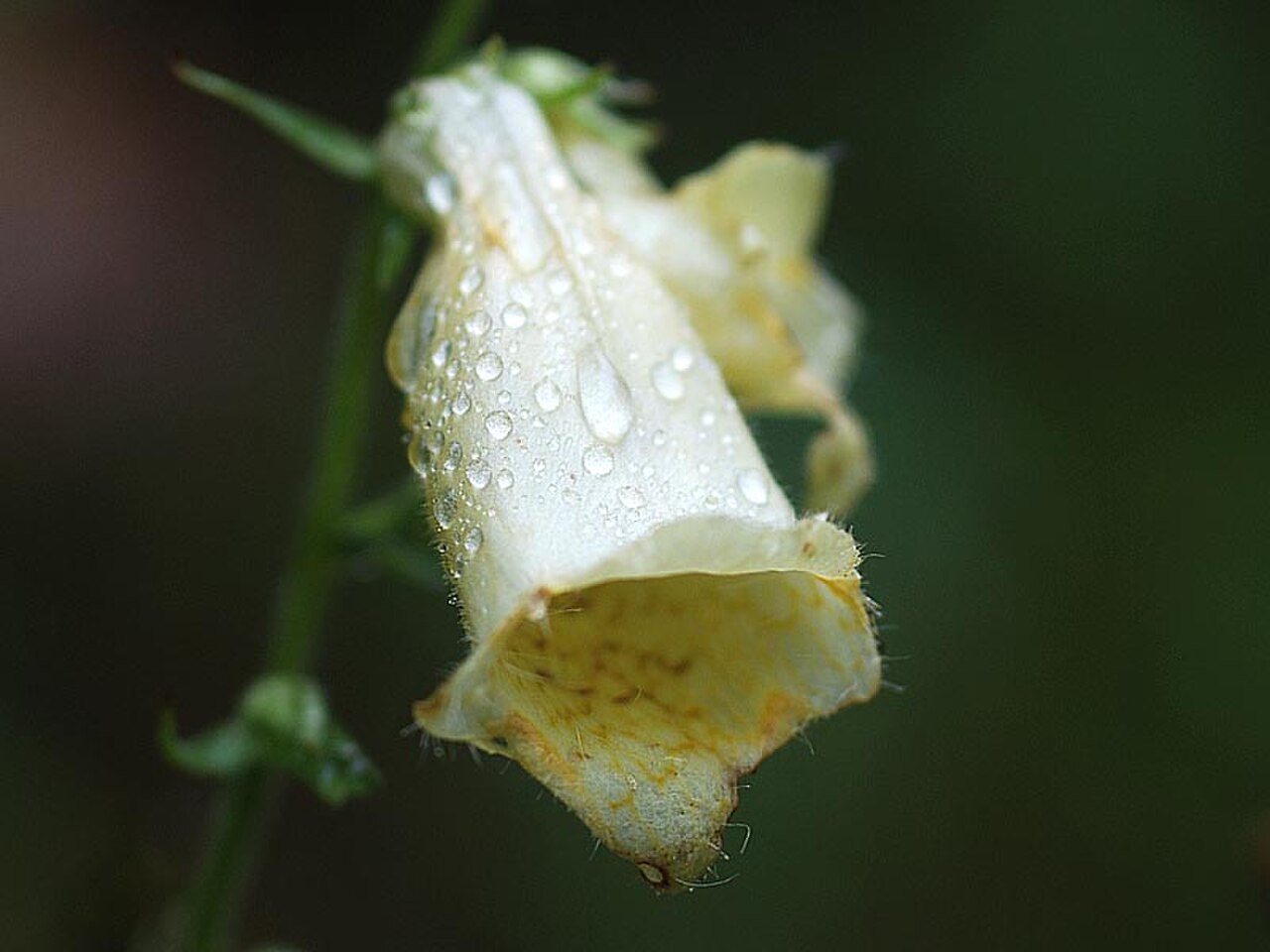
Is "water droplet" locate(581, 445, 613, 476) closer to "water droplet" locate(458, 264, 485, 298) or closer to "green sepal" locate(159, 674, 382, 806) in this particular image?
"water droplet" locate(458, 264, 485, 298)

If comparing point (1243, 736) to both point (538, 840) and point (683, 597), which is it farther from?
point (683, 597)

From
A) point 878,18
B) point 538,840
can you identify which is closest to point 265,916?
point 538,840

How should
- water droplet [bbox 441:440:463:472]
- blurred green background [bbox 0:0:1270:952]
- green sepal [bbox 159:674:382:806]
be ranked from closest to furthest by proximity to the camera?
water droplet [bbox 441:440:463:472] < green sepal [bbox 159:674:382:806] < blurred green background [bbox 0:0:1270:952]

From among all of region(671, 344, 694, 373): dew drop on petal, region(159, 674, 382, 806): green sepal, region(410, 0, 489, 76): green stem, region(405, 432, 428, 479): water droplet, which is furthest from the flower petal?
region(159, 674, 382, 806): green sepal

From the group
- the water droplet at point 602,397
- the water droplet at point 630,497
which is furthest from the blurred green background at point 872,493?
the water droplet at point 630,497

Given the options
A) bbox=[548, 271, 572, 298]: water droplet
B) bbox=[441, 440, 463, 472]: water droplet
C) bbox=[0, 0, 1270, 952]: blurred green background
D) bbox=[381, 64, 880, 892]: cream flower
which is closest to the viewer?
bbox=[381, 64, 880, 892]: cream flower
